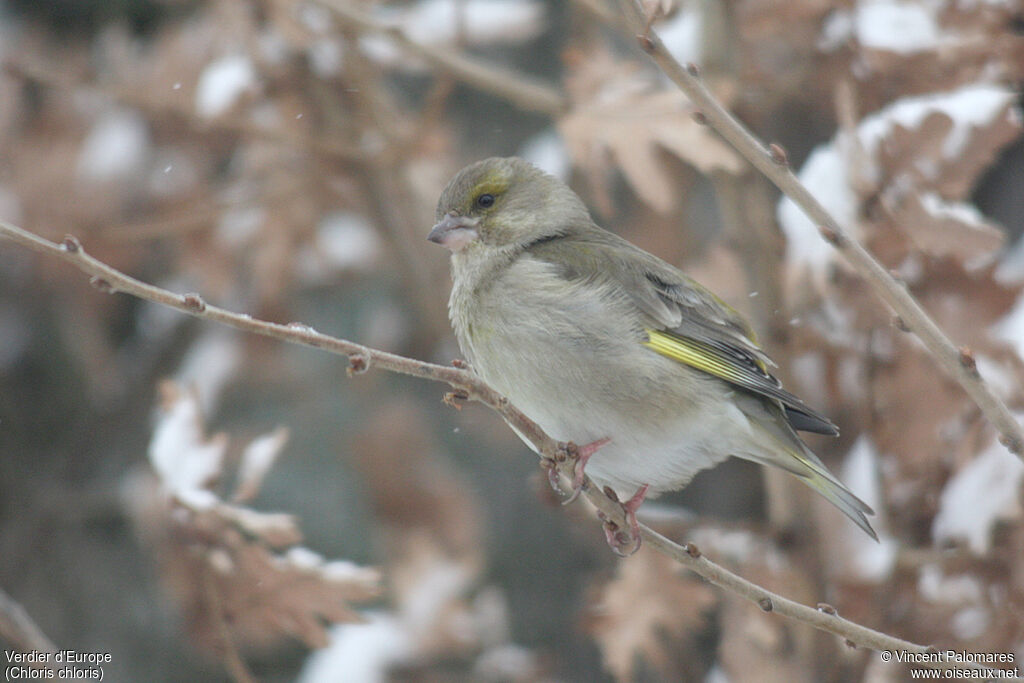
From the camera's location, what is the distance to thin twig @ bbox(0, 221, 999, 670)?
210 centimetres

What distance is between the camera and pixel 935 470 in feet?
12.5

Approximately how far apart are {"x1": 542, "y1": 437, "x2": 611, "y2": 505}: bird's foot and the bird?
1cm

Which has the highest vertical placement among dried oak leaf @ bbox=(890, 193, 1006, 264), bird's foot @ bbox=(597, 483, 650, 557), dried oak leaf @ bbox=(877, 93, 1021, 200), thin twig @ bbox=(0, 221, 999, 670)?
dried oak leaf @ bbox=(877, 93, 1021, 200)

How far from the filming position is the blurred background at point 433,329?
366cm

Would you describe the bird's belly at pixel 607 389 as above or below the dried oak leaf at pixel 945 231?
below

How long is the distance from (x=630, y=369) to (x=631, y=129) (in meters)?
1.10

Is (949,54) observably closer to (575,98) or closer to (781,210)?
(781,210)

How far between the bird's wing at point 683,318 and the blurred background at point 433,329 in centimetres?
39

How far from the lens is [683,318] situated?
3463 millimetres

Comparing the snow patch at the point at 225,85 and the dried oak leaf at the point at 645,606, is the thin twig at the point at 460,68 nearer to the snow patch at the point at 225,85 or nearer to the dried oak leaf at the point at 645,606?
the snow patch at the point at 225,85

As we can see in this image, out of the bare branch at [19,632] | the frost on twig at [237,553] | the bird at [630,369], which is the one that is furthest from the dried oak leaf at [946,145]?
the bare branch at [19,632]

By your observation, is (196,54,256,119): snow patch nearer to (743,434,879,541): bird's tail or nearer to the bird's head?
the bird's head

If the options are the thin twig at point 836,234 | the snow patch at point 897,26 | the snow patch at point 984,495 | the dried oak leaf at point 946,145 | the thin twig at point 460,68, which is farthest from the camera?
the thin twig at point 460,68

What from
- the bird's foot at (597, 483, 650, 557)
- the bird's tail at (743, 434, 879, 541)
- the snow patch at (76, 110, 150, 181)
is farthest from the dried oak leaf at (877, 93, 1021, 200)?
the snow patch at (76, 110, 150, 181)
